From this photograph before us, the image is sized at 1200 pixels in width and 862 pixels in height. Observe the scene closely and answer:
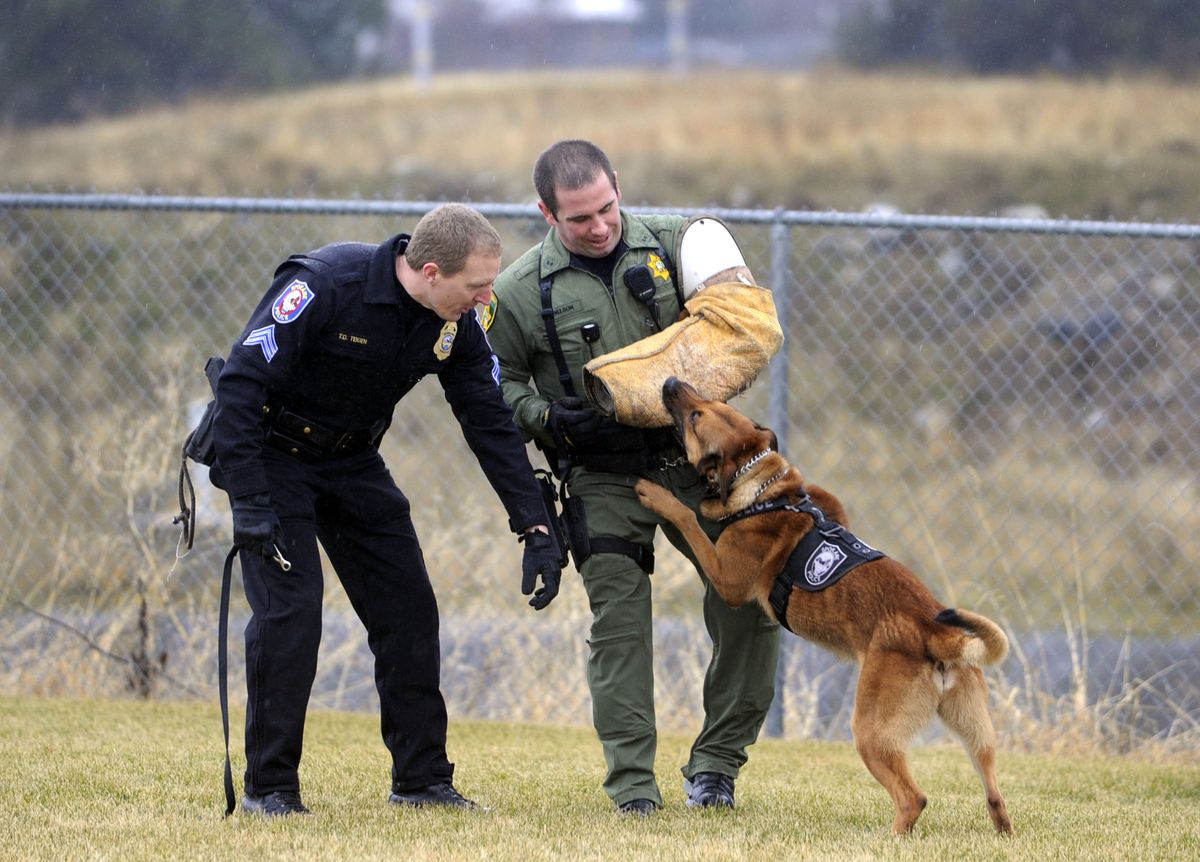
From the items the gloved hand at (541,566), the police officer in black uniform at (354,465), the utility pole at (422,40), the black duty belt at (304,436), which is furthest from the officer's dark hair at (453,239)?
the utility pole at (422,40)

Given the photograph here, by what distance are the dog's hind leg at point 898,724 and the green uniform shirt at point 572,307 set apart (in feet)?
3.96

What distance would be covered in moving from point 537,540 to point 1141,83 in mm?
17213

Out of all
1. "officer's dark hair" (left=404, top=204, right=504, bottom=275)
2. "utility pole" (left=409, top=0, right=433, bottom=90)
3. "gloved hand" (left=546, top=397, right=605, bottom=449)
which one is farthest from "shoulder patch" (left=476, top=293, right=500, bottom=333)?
"utility pole" (left=409, top=0, right=433, bottom=90)

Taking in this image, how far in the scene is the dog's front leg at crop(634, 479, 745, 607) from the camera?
3.82 metres

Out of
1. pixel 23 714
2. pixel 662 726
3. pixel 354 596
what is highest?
pixel 354 596

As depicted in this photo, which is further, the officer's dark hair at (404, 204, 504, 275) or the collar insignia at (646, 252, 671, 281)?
the collar insignia at (646, 252, 671, 281)

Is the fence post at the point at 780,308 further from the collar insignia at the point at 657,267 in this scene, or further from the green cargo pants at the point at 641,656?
the collar insignia at the point at 657,267

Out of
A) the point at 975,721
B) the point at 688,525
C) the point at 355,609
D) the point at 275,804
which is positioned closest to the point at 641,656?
the point at 688,525

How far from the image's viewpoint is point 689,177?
17531 millimetres

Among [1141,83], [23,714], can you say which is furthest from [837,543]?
[1141,83]

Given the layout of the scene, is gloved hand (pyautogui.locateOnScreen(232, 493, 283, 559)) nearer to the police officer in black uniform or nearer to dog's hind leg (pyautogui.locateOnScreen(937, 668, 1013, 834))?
the police officer in black uniform

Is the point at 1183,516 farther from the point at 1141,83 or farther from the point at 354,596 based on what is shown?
the point at 1141,83

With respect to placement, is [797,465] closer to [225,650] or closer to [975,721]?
[975,721]

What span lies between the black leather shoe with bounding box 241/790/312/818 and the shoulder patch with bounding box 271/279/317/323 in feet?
4.18
